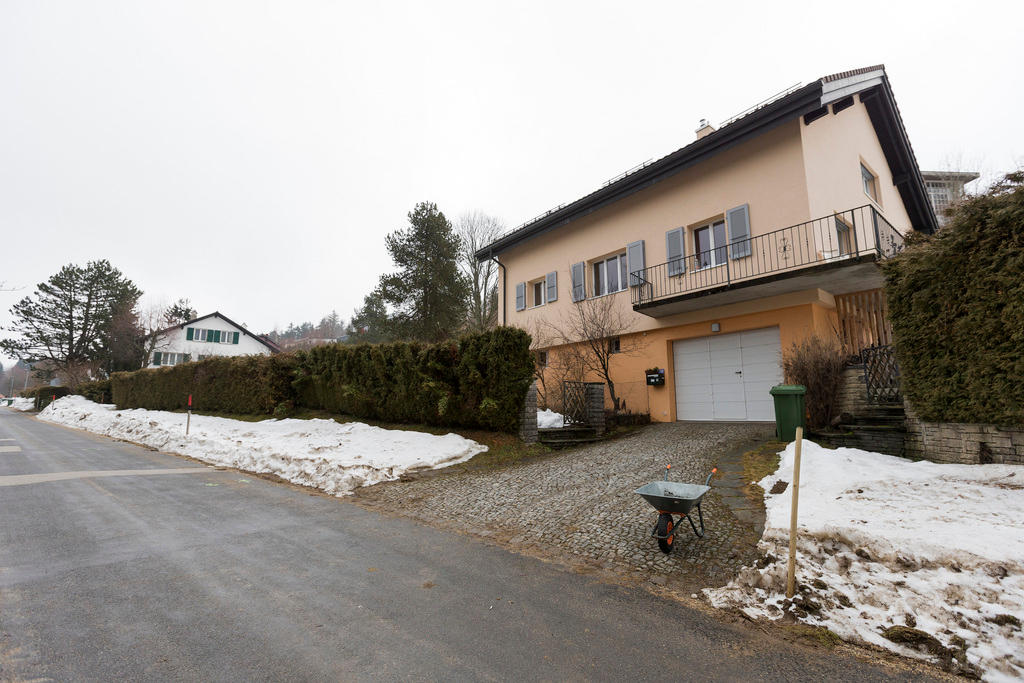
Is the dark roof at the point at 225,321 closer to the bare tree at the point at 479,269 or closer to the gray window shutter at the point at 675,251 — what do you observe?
the bare tree at the point at 479,269

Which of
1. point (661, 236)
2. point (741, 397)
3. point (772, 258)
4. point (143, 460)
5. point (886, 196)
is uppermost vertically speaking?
point (886, 196)

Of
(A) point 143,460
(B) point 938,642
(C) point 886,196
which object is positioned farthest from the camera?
(C) point 886,196

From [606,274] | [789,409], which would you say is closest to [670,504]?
Answer: [789,409]

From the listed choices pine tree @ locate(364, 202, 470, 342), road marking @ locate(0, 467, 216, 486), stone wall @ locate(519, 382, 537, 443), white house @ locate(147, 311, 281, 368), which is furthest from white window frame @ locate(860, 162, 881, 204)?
white house @ locate(147, 311, 281, 368)

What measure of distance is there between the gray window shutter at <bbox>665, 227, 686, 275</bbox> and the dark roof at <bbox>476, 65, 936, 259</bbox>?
5.84 feet

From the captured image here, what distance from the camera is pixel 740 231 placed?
11406 mm

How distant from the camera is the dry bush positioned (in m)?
8.05

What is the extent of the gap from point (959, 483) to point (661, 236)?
10029 mm

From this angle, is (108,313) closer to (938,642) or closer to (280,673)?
(280,673)

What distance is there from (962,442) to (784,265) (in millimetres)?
5864

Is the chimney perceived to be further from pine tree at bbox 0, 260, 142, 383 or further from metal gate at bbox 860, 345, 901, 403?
pine tree at bbox 0, 260, 142, 383

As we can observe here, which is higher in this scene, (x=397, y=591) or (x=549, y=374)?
(x=549, y=374)

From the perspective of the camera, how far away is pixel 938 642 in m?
2.55

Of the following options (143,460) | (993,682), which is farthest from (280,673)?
(143,460)
